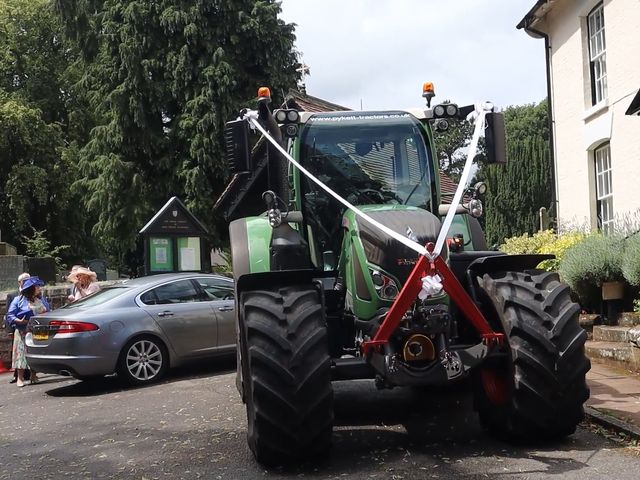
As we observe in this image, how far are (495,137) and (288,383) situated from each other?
2633 mm

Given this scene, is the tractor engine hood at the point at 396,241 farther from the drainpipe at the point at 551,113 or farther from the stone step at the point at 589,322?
the drainpipe at the point at 551,113

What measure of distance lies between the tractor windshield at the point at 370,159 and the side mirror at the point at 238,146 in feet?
2.56

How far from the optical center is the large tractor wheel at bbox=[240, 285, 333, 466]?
4879 mm

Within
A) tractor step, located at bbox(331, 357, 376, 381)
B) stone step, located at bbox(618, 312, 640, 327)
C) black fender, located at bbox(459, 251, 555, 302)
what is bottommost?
stone step, located at bbox(618, 312, 640, 327)

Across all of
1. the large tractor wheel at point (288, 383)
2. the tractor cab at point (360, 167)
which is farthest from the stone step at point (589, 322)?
the large tractor wheel at point (288, 383)

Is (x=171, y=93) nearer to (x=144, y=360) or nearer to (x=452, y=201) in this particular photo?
(x=144, y=360)

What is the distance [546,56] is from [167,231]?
358 inches

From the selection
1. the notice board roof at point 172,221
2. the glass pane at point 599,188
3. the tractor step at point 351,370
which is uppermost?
the glass pane at point 599,188

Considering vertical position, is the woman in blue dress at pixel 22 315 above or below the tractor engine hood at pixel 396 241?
below

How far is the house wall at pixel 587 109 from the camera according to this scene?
42.4ft

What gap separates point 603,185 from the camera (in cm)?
1460

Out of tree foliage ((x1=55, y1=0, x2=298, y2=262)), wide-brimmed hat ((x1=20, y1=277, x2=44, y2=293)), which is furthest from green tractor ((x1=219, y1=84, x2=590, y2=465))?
tree foliage ((x1=55, y1=0, x2=298, y2=262))

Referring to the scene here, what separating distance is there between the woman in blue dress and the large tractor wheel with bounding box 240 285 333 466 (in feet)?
23.1

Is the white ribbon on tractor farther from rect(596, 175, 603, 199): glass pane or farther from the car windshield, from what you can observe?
rect(596, 175, 603, 199): glass pane
